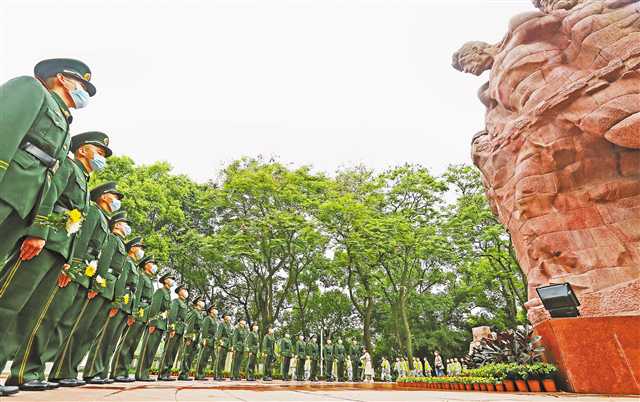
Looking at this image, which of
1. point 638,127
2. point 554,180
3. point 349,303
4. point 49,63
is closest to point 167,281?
point 49,63

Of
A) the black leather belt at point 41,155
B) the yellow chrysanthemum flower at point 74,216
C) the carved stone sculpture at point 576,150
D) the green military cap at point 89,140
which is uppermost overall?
the carved stone sculpture at point 576,150

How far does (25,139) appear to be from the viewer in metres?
2.95

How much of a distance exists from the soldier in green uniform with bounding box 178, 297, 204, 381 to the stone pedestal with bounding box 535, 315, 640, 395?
821cm

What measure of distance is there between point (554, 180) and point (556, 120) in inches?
51.1

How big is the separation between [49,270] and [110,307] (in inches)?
87.6

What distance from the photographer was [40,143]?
3.02 meters

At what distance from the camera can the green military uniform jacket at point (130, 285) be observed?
604 centimetres

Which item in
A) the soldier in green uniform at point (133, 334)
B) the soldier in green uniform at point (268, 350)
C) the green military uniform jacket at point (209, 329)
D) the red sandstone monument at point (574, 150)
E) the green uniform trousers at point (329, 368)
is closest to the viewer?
the soldier in green uniform at point (133, 334)

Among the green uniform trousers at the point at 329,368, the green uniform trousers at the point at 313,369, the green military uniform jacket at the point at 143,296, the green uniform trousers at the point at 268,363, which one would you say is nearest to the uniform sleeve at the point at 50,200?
the green military uniform jacket at the point at 143,296

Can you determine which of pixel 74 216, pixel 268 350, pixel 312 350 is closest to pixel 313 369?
pixel 312 350

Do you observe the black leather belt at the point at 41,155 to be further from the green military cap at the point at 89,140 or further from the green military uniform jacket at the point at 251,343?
the green military uniform jacket at the point at 251,343

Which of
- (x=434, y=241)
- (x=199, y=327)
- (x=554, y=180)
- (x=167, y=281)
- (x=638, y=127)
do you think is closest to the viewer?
(x=638, y=127)

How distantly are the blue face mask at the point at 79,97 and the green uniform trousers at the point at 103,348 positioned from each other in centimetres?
325

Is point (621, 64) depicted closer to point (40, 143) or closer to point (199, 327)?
point (40, 143)
